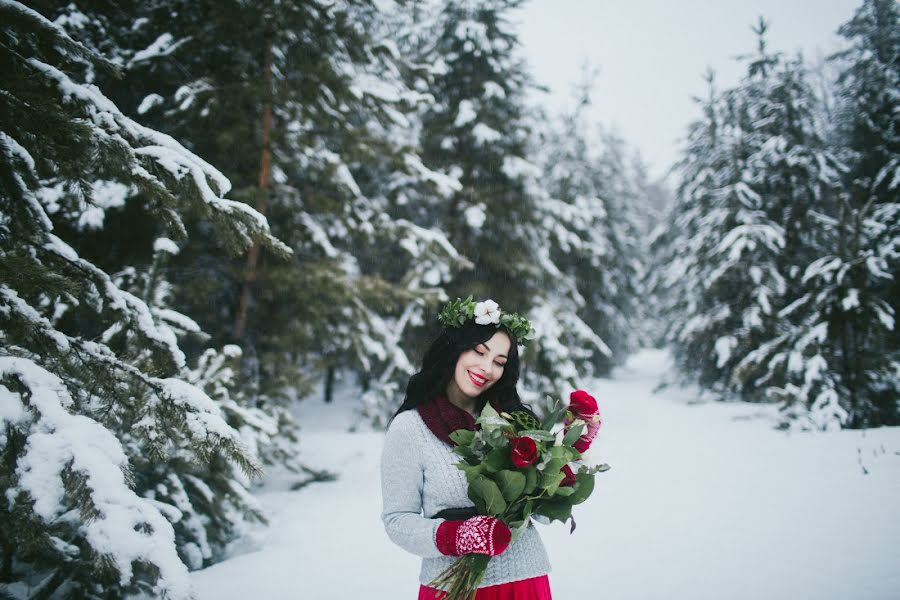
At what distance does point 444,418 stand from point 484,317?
0.58m

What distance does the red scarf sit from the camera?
2.27 m

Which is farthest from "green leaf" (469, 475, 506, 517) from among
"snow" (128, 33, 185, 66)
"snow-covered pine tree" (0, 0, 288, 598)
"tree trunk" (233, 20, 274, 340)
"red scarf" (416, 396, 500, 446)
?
"snow" (128, 33, 185, 66)

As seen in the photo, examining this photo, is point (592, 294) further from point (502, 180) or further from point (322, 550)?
point (322, 550)

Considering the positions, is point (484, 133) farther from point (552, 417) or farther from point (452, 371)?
point (552, 417)

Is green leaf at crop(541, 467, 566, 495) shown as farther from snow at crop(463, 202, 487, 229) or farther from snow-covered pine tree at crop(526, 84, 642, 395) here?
snow-covered pine tree at crop(526, 84, 642, 395)

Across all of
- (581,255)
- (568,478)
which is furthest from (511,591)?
(581,255)

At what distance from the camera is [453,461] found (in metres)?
2.24

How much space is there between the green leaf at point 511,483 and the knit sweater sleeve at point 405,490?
0.35 meters

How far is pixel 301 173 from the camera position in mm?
7598

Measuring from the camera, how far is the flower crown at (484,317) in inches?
97.6

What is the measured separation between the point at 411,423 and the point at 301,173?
641cm

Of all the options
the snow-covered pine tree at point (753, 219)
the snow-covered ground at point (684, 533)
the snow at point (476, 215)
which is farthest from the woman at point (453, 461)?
the snow-covered pine tree at point (753, 219)

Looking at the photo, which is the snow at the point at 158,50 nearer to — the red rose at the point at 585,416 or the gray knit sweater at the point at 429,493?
the gray knit sweater at the point at 429,493

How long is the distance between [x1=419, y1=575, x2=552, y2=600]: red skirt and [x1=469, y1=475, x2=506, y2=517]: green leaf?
1.72 ft
